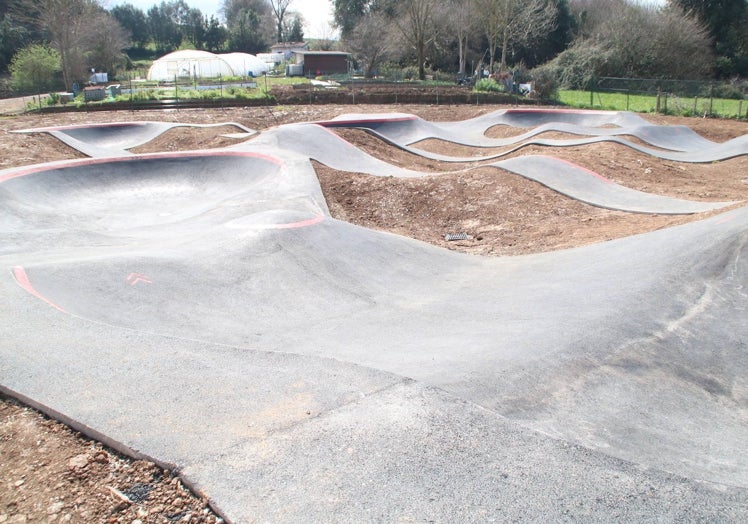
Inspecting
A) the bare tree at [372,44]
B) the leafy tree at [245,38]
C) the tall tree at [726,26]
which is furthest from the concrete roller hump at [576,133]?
the leafy tree at [245,38]

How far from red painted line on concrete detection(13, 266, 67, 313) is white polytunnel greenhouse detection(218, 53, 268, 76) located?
56.6 m

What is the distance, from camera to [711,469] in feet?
12.5

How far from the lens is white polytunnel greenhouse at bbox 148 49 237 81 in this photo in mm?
55150

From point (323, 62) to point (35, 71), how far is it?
2956cm

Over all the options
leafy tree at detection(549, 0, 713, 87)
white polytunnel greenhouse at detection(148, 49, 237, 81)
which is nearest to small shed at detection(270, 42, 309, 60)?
white polytunnel greenhouse at detection(148, 49, 237, 81)

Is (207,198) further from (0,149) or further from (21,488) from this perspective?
(21,488)

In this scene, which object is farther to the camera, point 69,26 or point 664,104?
point 69,26

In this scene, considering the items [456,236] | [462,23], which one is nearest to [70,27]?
[462,23]

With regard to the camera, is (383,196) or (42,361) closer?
(42,361)

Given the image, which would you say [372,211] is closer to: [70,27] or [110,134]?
[110,134]

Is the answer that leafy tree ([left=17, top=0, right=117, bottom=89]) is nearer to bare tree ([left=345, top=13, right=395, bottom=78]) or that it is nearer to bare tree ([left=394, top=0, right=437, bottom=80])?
bare tree ([left=345, top=13, right=395, bottom=78])

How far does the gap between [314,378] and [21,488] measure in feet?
6.82

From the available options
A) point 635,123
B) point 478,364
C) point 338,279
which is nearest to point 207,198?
point 338,279

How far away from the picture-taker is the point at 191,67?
55.9 m
